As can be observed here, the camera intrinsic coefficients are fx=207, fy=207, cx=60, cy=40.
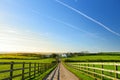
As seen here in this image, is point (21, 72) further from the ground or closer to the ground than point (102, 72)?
closer to the ground

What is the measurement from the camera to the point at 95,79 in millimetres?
16750

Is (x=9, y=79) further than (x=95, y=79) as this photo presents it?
No

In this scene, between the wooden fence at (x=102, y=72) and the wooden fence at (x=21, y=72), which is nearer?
the wooden fence at (x=21, y=72)

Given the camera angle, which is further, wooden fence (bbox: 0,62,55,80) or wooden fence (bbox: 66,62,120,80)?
wooden fence (bbox: 66,62,120,80)

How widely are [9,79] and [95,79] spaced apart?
27.0 feet

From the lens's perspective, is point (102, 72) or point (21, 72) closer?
point (102, 72)

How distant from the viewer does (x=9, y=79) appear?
35.1ft
